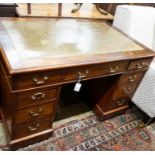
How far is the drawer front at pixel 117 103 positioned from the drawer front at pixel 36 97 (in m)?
0.62

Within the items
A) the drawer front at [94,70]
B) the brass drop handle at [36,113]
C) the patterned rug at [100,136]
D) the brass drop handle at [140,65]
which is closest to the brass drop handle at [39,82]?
the drawer front at [94,70]

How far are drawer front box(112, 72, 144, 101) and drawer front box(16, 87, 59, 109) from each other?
579 mm

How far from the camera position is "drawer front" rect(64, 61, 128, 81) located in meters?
1.17

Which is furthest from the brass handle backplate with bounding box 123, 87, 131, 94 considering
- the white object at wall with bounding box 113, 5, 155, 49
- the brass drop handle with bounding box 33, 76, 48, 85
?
the brass drop handle with bounding box 33, 76, 48, 85

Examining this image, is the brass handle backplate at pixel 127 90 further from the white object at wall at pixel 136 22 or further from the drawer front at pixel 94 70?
the white object at wall at pixel 136 22

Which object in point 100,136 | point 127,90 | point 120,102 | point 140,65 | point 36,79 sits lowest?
point 100,136

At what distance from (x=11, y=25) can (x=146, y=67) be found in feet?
3.48

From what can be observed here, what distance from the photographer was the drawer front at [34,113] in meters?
1.20

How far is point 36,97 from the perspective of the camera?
1.16 meters

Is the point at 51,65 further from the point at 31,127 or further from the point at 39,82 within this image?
the point at 31,127

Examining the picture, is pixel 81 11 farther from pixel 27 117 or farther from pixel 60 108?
pixel 27 117

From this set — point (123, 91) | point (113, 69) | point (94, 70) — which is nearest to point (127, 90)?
point (123, 91)

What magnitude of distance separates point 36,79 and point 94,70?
1.26ft

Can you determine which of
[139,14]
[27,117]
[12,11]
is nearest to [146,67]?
[139,14]
